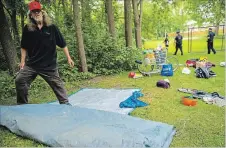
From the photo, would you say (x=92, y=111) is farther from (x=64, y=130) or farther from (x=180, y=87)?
(x=180, y=87)

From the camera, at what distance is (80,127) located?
140 inches

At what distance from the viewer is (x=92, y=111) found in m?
4.31

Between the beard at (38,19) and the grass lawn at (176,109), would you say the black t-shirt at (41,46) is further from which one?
the grass lawn at (176,109)

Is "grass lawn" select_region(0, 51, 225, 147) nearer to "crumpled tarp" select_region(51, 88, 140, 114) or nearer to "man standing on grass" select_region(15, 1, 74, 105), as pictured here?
"crumpled tarp" select_region(51, 88, 140, 114)

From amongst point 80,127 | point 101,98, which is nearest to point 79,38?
point 101,98

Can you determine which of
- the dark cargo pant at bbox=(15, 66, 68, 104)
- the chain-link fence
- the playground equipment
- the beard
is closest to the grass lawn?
the playground equipment

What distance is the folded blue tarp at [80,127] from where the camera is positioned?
331 centimetres

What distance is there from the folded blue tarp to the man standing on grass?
52 centimetres

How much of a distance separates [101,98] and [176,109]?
5.81 ft

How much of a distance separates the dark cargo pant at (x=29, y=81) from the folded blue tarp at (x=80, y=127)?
46 centimetres

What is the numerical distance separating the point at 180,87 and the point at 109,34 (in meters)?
4.06

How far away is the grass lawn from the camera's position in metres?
3.76

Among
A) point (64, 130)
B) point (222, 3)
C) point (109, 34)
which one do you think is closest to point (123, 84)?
point (109, 34)

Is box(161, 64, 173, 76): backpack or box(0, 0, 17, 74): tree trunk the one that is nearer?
box(0, 0, 17, 74): tree trunk
